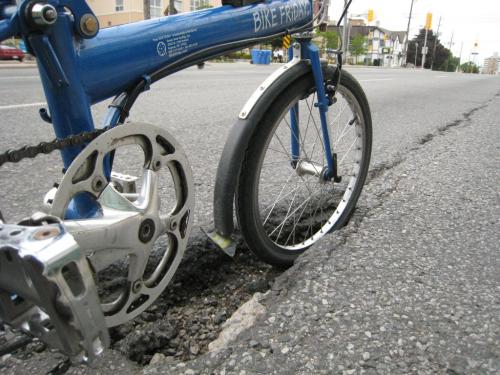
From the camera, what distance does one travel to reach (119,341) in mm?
1501

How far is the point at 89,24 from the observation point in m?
1.23

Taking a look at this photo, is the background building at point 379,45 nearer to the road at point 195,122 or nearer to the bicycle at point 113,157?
the road at point 195,122

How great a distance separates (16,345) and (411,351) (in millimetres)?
1156

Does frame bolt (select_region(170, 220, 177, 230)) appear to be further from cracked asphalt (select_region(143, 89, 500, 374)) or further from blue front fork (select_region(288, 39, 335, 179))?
blue front fork (select_region(288, 39, 335, 179))

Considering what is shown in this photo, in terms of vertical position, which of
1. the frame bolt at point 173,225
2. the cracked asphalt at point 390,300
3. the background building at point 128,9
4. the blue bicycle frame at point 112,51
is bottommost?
the cracked asphalt at point 390,300

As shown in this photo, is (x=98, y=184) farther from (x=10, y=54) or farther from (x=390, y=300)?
(x=10, y=54)

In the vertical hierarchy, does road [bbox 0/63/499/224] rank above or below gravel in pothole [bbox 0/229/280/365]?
above

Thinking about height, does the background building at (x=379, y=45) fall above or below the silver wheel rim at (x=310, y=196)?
above

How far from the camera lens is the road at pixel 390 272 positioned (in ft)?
4.38

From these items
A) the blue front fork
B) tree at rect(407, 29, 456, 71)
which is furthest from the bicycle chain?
tree at rect(407, 29, 456, 71)

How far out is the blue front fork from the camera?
1834mm

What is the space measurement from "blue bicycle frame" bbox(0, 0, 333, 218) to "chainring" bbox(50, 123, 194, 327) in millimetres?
117

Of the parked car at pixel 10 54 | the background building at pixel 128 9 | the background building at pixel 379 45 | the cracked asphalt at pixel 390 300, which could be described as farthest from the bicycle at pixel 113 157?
the background building at pixel 379 45

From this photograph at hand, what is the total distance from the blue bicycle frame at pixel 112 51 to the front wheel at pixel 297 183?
0.33 m
